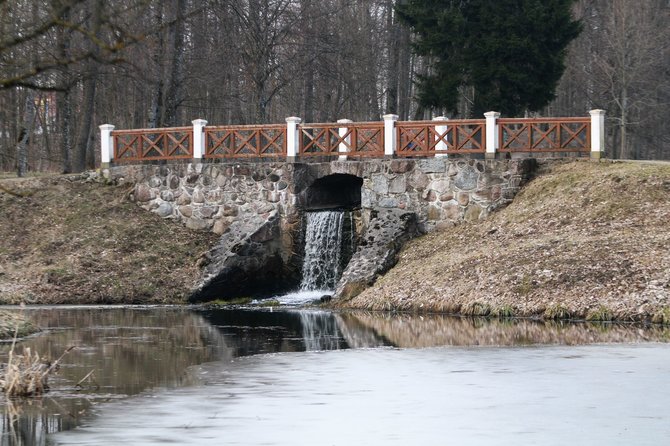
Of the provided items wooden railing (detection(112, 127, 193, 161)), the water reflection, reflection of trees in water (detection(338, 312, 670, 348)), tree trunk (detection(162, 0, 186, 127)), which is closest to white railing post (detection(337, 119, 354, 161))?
wooden railing (detection(112, 127, 193, 161))

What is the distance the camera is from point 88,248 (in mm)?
27906

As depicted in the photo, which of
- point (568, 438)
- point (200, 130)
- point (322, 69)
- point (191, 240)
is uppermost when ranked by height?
point (322, 69)

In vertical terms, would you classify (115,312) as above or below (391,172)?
below

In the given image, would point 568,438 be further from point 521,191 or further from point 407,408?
point 521,191

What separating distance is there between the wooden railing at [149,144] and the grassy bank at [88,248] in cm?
112

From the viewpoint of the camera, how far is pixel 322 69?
1551 inches

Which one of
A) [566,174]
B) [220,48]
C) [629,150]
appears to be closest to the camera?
[566,174]

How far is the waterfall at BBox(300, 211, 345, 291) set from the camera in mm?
27547

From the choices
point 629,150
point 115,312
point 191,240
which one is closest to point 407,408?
point 115,312

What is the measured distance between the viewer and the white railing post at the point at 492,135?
27219mm

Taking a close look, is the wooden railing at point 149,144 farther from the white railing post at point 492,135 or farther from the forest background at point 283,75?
the white railing post at point 492,135

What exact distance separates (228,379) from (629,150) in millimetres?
37272

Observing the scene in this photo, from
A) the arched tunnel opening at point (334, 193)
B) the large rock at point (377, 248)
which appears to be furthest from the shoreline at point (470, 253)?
the arched tunnel opening at point (334, 193)

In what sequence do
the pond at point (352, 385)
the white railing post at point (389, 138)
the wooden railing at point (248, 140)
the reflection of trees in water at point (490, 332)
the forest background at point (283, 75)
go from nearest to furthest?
the pond at point (352, 385)
the reflection of trees in water at point (490, 332)
the white railing post at point (389, 138)
the wooden railing at point (248, 140)
the forest background at point (283, 75)
